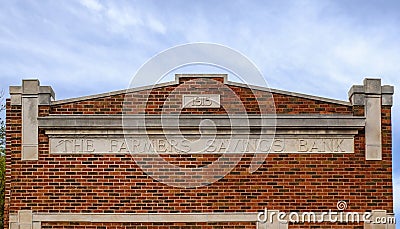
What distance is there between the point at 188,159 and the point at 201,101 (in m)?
1.38

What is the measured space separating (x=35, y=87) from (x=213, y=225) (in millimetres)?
5146

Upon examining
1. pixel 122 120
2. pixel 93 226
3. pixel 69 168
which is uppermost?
pixel 122 120

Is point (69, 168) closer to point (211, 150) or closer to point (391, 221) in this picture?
point (211, 150)

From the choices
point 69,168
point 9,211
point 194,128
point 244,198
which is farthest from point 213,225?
point 9,211

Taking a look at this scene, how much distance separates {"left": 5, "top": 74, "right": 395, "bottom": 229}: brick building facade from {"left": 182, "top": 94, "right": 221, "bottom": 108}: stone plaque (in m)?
0.02

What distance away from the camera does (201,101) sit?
51.6 ft

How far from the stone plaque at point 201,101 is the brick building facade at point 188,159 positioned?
25 millimetres

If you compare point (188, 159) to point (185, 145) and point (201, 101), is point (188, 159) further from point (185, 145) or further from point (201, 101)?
point (201, 101)

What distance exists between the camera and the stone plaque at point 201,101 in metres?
15.7

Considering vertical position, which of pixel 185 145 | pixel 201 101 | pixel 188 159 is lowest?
pixel 188 159

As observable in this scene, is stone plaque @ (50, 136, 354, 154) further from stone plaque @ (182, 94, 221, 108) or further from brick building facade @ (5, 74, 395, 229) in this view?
stone plaque @ (182, 94, 221, 108)

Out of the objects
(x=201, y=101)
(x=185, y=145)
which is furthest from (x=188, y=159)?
(x=201, y=101)

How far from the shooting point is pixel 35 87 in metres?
15.6

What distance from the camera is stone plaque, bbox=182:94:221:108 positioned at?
15703 millimetres
